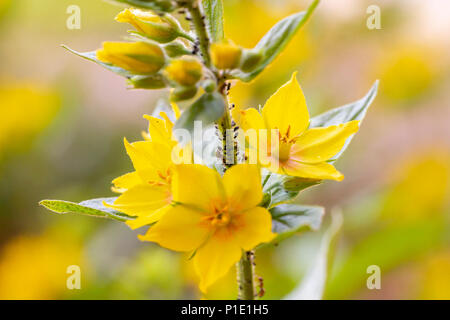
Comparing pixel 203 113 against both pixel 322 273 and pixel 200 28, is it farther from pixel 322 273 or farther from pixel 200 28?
pixel 322 273

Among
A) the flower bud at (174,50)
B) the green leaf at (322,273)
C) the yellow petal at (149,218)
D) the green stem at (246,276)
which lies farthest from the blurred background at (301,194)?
the flower bud at (174,50)

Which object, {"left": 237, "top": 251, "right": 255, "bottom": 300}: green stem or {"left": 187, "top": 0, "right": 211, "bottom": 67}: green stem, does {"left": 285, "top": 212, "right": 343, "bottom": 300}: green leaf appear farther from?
{"left": 187, "top": 0, "right": 211, "bottom": 67}: green stem

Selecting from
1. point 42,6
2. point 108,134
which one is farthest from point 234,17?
point 42,6

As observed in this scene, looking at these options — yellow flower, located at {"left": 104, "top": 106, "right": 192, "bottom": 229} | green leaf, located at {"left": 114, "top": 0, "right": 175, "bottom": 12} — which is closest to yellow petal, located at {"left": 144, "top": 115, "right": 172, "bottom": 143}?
yellow flower, located at {"left": 104, "top": 106, "right": 192, "bottom": 229}

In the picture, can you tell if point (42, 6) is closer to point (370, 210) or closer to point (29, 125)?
point (29, 125)

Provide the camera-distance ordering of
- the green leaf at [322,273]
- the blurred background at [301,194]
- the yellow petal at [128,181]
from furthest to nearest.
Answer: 1. the blurred background at [301,194]
2. the green leaf at [322,273]
3. the yellow petal at [128,181]

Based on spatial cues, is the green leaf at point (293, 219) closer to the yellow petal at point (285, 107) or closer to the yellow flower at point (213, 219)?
the yellow flower at point (213, 219)
